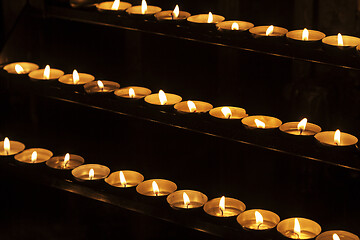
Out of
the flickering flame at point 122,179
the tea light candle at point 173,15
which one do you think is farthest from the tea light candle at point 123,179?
the tea light candle at point 173,15

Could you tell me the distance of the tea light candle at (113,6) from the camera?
209 cm

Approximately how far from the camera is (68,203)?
2434 mm

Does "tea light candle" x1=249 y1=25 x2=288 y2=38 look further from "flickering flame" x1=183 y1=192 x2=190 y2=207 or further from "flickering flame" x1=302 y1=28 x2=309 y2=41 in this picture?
"flickering flame" x1=183 y1=192 x2=190 y2=207

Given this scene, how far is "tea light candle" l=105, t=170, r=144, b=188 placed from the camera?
2.09 meters

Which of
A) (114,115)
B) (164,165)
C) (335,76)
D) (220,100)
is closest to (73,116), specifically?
(114,115)

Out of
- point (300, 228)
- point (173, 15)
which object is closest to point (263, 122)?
point (300, 228)

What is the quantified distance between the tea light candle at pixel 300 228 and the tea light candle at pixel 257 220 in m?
0.04

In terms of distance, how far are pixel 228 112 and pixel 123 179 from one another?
379 mm

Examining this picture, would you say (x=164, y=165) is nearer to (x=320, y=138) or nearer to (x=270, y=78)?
(x=270, y=78)

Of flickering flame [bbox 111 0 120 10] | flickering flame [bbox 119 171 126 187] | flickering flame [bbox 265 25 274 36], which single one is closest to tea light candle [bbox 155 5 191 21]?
flickering flame [bbox 111 0 120 10]

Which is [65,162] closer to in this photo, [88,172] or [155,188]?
[88,172]

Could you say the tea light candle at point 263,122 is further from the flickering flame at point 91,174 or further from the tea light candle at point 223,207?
the flickering flame at point 91,174

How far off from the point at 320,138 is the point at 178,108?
42 centimetres

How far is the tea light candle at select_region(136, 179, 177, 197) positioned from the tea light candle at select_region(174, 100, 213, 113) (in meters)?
0.23
